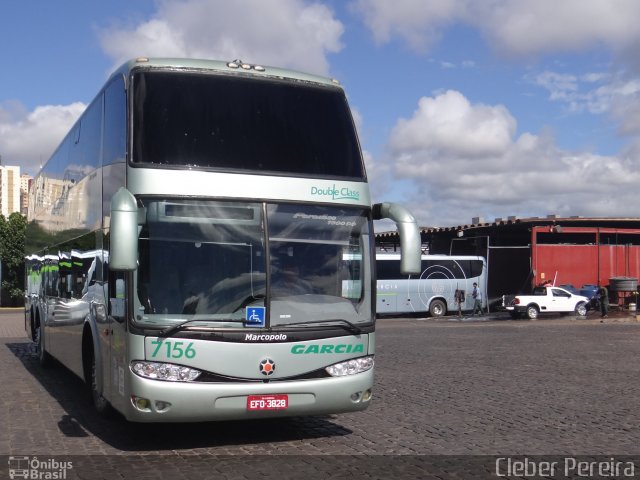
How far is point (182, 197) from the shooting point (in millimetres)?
7793

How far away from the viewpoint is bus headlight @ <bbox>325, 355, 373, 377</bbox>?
8.06 metres

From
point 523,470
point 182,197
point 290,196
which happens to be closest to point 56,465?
point 182,197

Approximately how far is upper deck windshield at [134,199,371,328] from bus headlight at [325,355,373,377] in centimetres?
43

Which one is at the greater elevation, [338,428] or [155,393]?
[155,393]

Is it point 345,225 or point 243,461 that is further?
point 345,225

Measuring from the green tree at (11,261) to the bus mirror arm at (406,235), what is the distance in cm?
4790

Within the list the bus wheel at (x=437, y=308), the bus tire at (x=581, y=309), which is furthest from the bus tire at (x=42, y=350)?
the bus tire at (x=581, y=309)

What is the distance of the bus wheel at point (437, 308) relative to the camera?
131 feet

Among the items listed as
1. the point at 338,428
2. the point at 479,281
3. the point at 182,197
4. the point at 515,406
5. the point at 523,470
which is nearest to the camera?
the point at 523,470

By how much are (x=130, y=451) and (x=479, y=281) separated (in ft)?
113

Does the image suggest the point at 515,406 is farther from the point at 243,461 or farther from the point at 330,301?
the point at 243,461

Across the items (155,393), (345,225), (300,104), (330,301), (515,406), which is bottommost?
(515,406)

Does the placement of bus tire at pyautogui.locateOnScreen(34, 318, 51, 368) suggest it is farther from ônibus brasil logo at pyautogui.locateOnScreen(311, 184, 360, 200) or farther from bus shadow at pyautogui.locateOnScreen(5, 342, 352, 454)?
ônibus brasil logo at pyautogui.locateOnScreen(311, 184, 360, 200)

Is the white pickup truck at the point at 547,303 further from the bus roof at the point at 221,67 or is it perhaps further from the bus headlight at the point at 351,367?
the bus headlight at the point at 351,367
